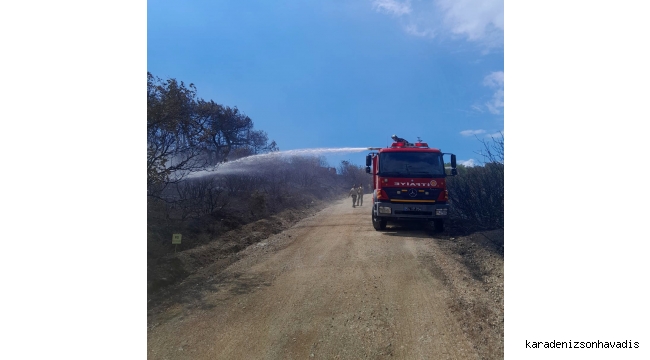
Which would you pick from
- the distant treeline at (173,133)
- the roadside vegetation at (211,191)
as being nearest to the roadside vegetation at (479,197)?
the roadside vegetation at (211,191)

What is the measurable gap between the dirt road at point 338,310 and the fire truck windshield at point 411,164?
2996 mm

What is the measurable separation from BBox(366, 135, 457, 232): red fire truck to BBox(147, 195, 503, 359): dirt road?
2.42 meters

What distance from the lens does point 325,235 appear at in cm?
1160

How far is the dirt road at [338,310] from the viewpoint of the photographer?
4.60m

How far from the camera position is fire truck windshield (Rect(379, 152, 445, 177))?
11.2 m

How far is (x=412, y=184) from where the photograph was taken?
1117cm

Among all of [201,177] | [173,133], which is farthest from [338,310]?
[201,177]

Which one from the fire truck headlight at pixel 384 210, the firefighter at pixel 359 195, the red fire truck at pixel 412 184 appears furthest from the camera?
the firefighter at pixel 359 195

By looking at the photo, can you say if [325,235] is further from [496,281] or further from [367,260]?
[496,281]

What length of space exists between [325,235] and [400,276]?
475cm

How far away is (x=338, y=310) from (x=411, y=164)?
261 inches

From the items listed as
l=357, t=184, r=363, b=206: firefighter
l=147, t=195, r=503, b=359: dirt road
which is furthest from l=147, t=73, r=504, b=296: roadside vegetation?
l=357, t=184, r=363, b=206: firefighter

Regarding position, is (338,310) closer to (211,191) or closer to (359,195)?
(211,191)

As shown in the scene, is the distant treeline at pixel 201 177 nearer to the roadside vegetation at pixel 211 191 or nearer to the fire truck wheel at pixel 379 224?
the roadside vegetation at pixel 211 191
